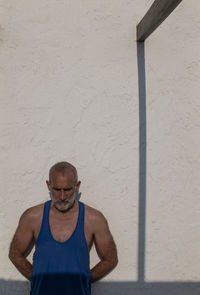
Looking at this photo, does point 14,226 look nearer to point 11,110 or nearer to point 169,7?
point 11,110

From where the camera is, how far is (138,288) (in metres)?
3.24

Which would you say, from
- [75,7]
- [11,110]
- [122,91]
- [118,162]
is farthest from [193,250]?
[75,7]

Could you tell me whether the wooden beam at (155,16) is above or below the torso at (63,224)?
above

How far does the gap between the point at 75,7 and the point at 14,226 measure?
219 cm

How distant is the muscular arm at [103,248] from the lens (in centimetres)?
298

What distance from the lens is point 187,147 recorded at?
10.7 feet

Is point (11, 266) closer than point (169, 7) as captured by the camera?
No

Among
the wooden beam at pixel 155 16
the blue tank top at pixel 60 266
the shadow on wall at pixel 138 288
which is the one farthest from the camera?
the shadow on wall at pixel 138 288

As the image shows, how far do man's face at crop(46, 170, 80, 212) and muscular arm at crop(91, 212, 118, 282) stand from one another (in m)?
0.36

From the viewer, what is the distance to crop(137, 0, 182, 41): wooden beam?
2.58 m

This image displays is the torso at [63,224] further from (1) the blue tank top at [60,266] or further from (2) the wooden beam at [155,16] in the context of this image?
(2) the wooden beam at [155,16]

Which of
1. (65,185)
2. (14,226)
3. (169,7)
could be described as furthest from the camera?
(14,226)

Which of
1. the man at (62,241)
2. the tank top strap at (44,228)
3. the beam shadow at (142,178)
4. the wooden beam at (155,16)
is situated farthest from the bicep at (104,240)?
the wooden beam at (155,16)

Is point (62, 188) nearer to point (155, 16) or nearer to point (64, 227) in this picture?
point (64, 227)
